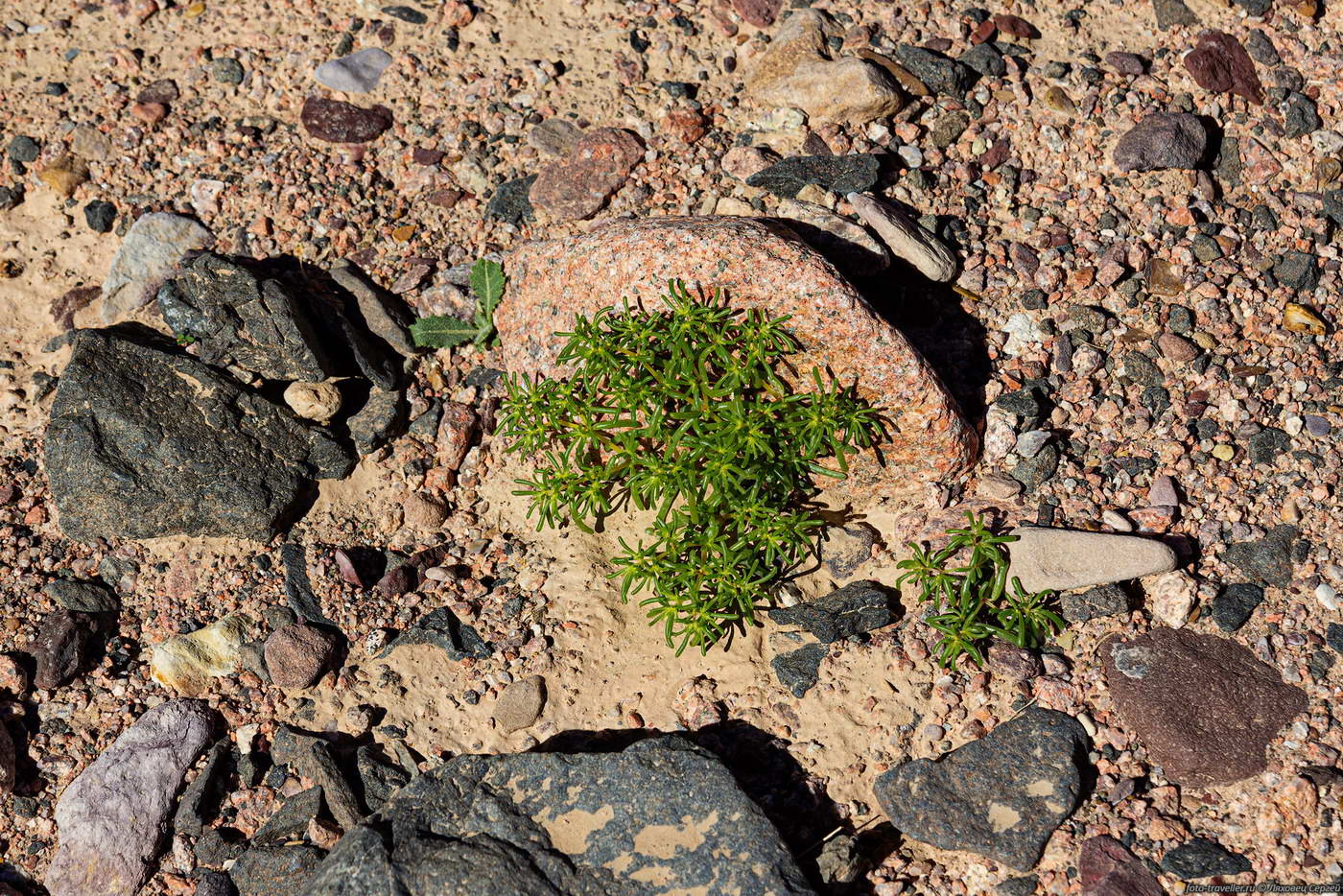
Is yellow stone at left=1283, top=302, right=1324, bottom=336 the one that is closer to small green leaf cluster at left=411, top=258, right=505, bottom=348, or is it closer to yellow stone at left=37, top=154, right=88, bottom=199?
small green leaf cluster at left=411, top=258, right=505, bottom=348

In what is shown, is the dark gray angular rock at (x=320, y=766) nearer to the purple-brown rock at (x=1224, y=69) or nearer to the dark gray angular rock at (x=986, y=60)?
the dark gray angular rock at (x=986, y=60)

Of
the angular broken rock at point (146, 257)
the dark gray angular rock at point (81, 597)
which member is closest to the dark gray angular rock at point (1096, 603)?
the dark gray angular rock at point (81, 597)

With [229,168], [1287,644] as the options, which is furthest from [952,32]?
[229,168]

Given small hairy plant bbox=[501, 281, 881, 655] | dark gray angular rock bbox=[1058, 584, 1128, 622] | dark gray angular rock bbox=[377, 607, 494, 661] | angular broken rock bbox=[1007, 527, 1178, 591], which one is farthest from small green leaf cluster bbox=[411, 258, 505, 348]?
dark gray angular rock bbox=[1058, 584, 1128, 622]

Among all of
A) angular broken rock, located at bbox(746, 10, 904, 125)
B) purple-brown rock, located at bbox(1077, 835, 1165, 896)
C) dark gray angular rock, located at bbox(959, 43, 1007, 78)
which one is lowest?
purple-brown rock, located at bbox(1077, 835, 1165, 896)

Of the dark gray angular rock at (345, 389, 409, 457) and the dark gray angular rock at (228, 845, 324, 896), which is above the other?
the dark gray angular rock at (345, 389, 409, 457)

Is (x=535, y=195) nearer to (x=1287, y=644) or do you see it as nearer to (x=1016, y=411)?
(x=1016, y=411)
